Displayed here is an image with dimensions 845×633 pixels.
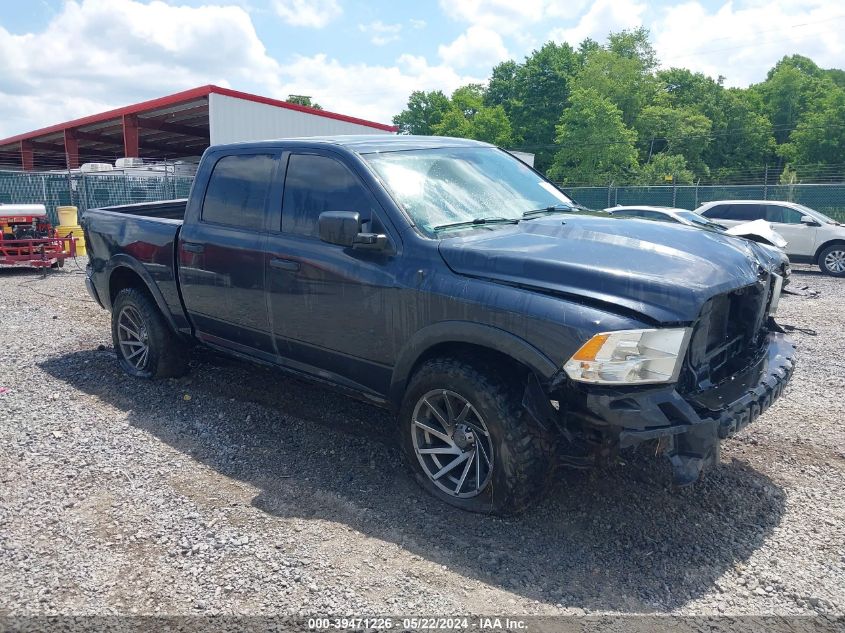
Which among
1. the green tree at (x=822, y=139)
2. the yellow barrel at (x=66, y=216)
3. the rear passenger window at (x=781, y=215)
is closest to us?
the rear passenger window at (x=781, y=215)

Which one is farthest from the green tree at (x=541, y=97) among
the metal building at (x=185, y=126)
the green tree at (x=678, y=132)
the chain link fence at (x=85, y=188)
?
the chain link fence at (x=85, y=188)

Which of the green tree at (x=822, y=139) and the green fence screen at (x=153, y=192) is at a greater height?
the green tree at (x=822, y=139)

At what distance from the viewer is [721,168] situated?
199ft

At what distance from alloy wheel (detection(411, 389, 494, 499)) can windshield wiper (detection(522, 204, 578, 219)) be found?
54.2 inches

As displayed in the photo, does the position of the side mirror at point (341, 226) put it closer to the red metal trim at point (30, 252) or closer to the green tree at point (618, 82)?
the red metal trim at point (30, 252)

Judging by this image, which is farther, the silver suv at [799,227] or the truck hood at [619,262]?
the silver suv at [799,227]

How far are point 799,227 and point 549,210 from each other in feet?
43.6

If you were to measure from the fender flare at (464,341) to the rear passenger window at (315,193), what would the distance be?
849 millimetres

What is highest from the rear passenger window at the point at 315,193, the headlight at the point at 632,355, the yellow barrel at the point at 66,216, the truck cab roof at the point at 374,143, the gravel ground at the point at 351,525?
the truck cab roof at the point at 374,143

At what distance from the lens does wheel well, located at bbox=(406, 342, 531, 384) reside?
3.40 meters

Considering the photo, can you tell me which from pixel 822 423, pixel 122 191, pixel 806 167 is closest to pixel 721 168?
pixel 806 167

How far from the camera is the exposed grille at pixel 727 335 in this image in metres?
3.15

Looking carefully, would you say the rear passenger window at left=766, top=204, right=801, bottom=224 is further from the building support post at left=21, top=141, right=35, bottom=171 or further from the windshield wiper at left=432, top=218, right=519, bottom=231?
Result: the building support post at left=21, top=141, right=35, bottom=171

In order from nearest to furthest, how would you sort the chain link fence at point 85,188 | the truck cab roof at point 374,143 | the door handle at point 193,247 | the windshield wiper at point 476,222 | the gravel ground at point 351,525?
1. the gravel ground at point 351,525
2. the windshield wiper at point 476,222
3. the truck cab roof at point 374,143
4. the door handle at point 193,247
5. the chain link fence at point 85,188
